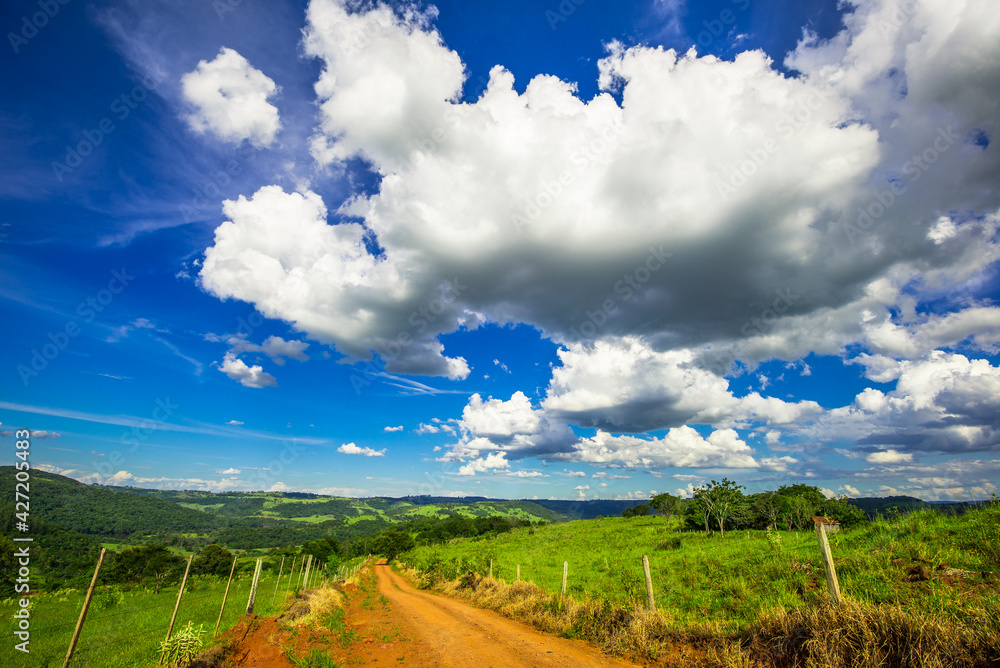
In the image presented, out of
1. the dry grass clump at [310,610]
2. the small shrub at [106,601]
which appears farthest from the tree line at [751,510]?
the small shrub at [106,601]

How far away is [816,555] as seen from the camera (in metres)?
13.8

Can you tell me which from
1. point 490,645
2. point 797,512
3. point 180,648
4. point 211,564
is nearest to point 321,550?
point 211,564

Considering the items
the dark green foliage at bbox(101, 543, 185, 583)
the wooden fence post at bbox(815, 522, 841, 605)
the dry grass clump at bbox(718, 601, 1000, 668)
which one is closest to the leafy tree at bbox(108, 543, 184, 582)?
the dark green foliage at bbox(101, 543, 185, 583)

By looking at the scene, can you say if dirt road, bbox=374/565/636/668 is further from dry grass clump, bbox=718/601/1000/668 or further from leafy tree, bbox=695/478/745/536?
leafy tree, bbox=695/478/745/536

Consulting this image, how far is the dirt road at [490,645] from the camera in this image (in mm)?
9891

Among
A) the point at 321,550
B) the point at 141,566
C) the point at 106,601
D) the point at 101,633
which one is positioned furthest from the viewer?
the point at 321,550

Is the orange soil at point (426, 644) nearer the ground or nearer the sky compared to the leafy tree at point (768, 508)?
nearer the ground

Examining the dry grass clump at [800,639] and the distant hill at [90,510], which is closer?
the dry grass clump at [800,639]

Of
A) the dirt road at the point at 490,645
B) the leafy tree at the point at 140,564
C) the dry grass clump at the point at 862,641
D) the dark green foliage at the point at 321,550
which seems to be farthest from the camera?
the dark green foliage at the point at 321,550

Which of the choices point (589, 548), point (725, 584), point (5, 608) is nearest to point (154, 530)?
point (5, 608)

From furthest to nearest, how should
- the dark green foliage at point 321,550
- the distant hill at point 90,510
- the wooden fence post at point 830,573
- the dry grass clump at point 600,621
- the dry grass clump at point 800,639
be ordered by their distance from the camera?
the distant hill at point 90,510, the dark green foliage at point 321,550, the dry grass clump at point 600,621, the wooden fence post at point 830,573, the dry grass clump at point 800,639

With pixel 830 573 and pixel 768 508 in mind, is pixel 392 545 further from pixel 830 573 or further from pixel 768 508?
pixel 830 573

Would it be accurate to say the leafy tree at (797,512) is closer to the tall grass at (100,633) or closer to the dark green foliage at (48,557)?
the tall grass at (100,633)

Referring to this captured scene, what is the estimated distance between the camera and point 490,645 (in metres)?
11.5
